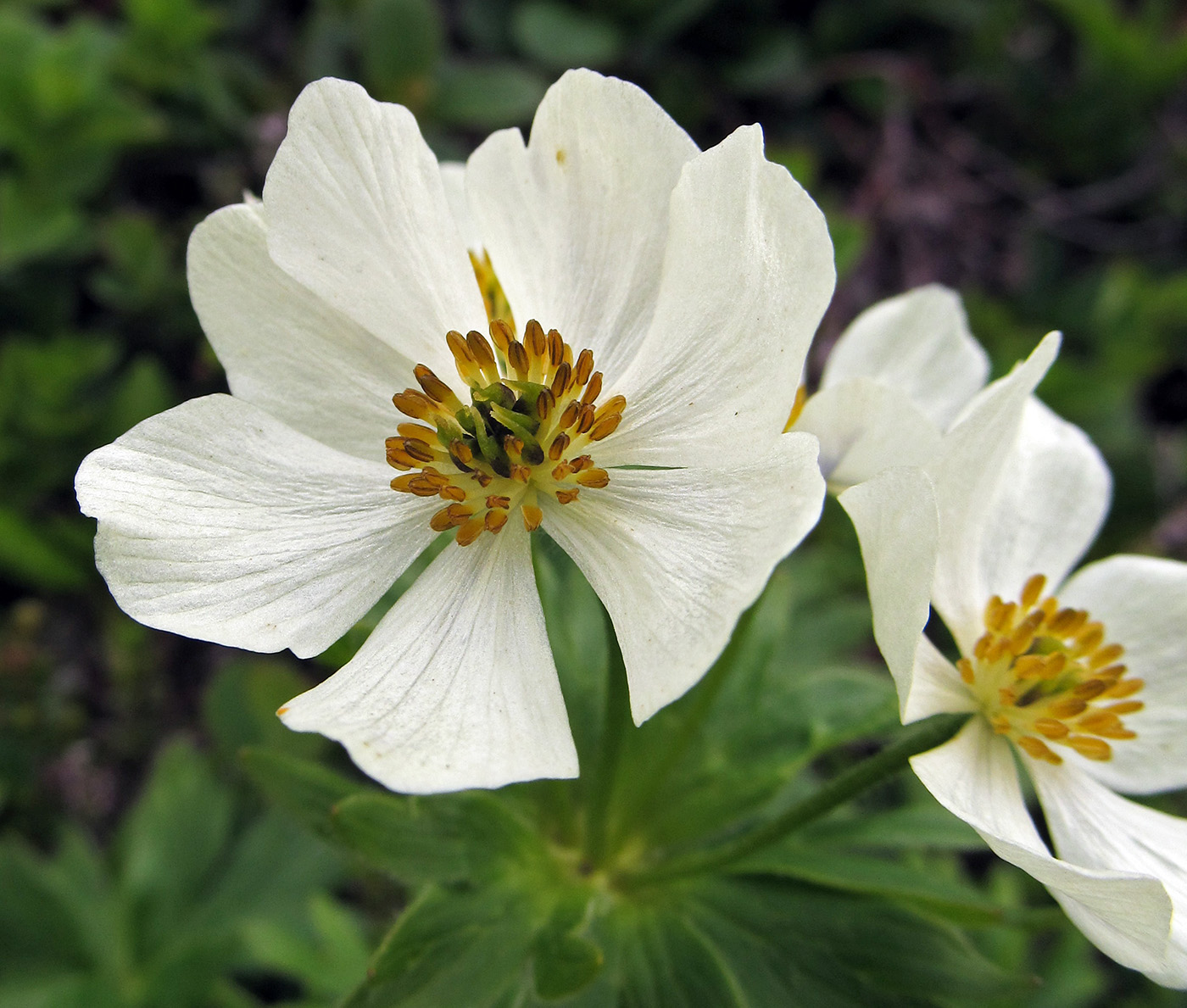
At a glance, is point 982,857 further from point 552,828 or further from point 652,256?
point 652,256

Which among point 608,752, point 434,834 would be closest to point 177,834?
point 434,834

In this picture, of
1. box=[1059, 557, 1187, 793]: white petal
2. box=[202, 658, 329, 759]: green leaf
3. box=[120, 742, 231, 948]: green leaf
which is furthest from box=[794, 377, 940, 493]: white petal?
box=[120, 742, 231, 948]: green leaf

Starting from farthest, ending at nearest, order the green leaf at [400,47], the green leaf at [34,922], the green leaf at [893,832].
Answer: the green leaf at [400,47] → the green leaf at [34,922] → the green leaf at [893,832]

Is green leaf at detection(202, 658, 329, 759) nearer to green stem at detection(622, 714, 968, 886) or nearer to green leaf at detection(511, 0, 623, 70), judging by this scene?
green stem at detection(622, 714, 968, 886)

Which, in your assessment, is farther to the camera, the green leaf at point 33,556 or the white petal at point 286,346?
the green leaf at point 33,556

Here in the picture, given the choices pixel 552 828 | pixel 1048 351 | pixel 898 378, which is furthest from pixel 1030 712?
pixel 552 828

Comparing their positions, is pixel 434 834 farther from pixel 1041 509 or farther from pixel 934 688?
pixel 1041 509

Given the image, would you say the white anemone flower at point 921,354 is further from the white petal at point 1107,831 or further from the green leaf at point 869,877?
the green leaf at point 869,877

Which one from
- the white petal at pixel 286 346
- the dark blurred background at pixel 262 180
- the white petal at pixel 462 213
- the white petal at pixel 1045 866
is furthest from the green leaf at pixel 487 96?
the white petal at pixel 1045 866
